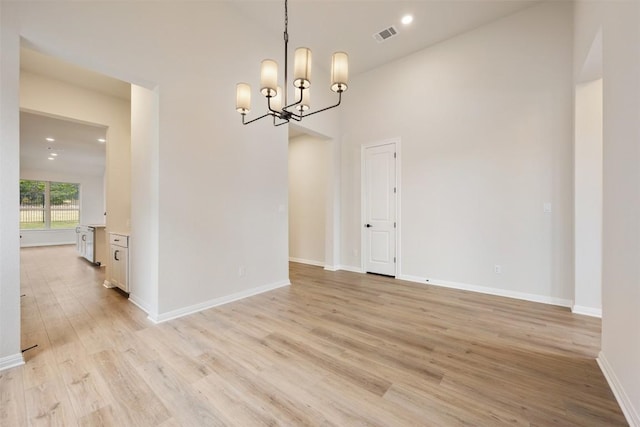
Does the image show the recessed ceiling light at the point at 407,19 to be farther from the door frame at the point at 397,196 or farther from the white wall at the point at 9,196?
the white wall at the point at 9,196

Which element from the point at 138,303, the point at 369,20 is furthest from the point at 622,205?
the point at 138,303

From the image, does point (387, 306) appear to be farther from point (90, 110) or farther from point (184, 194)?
point (90, 110)

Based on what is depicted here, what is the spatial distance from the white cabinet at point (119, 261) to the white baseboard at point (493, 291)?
14.1ft

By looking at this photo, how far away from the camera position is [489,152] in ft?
12.5

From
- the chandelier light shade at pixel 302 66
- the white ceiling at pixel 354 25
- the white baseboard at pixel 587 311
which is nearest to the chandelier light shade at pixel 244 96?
the chandelier light shade at pixel 302 66

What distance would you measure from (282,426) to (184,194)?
2.51 m

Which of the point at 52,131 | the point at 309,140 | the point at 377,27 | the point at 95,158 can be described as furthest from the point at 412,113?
the point at 95,158

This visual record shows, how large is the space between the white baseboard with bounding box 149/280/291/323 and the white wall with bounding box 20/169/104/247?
9649 mm

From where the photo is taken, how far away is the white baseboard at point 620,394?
1.42m

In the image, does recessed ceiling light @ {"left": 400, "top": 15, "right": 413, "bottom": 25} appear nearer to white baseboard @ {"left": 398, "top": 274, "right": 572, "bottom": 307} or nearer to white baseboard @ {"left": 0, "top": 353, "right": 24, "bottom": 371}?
white baseboard @ {"left": 398, "top": 274, "right": 572, "bottom": 307}

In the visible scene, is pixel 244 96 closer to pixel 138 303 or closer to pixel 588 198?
pixel 138 303

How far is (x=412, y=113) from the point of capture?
454cm

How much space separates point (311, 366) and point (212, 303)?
180 cm

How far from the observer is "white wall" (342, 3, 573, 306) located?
336 centimetres
